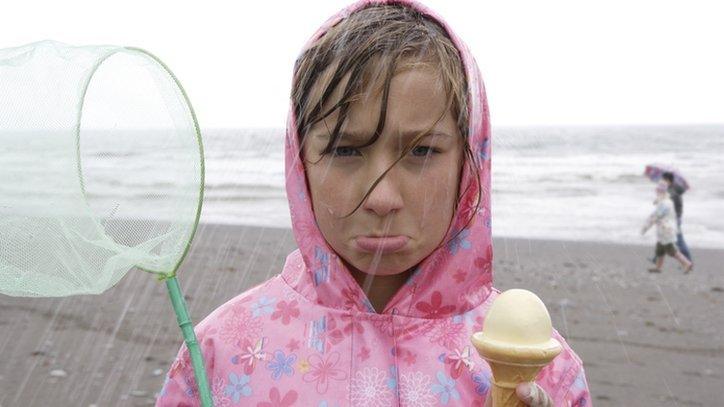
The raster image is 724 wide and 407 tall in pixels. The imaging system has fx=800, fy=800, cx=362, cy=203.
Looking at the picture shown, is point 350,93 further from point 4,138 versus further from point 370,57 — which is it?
point 4,138

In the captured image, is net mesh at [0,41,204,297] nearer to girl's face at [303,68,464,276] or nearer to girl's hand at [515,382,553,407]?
girl's face at [303,68,464,276]

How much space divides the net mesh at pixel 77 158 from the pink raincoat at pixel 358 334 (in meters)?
0.36

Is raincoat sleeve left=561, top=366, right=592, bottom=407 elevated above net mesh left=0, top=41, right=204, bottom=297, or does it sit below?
below

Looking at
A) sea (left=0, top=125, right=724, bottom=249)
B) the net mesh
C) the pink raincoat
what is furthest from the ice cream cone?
sea (left=0, top=125, right=724, bottom=249)

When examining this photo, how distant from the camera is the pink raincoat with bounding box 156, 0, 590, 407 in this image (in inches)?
82.9

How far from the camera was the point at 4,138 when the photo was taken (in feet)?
6.01

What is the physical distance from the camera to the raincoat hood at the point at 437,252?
221cm

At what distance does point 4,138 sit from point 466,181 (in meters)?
1.16

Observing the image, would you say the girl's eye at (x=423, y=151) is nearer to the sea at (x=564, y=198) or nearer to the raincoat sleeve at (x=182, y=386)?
the raincoat sleeve at (x=182, y=386)

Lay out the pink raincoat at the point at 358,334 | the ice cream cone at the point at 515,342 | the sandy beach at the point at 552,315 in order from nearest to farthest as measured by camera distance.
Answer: the ice cream cone at the point at 515,342
the pink raincoat at the point at 358,334
the sandy beach at the point at 552,315

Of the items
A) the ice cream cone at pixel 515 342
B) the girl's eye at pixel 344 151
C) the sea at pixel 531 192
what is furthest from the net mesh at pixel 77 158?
the ice cream cone at pixel 515 342

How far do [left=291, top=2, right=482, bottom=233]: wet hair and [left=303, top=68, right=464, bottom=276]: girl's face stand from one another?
0.02 metres

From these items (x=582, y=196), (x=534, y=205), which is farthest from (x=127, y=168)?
(x=582, y=196)

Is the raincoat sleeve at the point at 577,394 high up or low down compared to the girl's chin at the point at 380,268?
down
